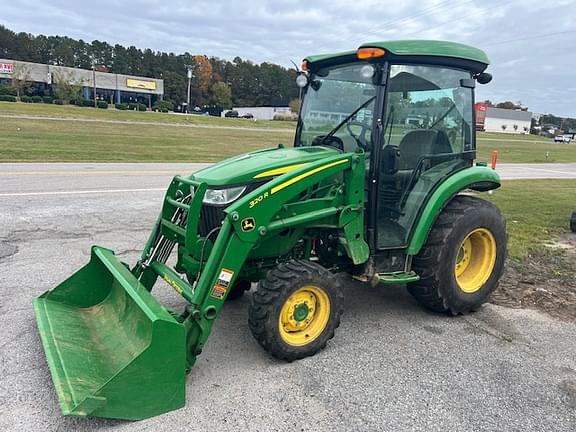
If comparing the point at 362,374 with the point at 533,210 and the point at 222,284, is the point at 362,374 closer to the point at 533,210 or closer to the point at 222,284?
the point at 222,284

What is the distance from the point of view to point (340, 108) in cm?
434

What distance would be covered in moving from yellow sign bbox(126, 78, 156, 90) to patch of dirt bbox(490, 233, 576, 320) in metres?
83.2

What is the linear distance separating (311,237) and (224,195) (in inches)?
33.0

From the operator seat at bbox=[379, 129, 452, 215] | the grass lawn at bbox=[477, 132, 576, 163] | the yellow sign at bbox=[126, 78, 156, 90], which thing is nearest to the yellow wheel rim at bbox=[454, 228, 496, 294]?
the operator seat at bbox=[379, 129, 452, 215]

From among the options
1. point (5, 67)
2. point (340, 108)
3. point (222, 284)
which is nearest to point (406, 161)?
point (340, 108)

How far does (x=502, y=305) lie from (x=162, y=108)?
6371 cm

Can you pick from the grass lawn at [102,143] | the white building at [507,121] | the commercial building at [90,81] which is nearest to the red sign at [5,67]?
the commercial building at [90,81]

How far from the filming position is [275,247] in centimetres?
385

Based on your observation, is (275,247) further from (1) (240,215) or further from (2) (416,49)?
(2) (416,49)

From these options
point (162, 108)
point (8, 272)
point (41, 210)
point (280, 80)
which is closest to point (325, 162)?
point (8, 272)

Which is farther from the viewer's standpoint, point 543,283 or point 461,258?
point 543,283

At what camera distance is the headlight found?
Answer: 364 centimetres

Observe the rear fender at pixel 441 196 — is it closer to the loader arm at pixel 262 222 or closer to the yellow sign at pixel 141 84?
the loader arm at pixel 262 222

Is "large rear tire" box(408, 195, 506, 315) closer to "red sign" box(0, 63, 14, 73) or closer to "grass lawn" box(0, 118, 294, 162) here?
"grass lawn" box(0, 118, 294, 162)
